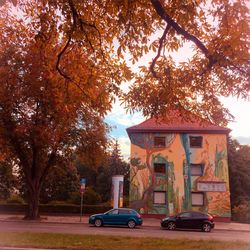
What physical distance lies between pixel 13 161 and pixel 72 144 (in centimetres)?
656

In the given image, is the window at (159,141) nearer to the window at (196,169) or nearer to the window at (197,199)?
the window at (196,169)

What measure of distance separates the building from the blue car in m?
11.3

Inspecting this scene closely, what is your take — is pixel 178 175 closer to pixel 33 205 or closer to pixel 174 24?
pixel 33 205

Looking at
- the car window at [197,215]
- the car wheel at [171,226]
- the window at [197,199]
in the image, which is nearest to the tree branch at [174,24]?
the car wheel at [171,226]

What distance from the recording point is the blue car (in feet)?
80.6

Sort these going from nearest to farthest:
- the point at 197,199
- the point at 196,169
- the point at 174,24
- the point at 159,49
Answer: the point at 174,24 < the point at 159,49 < the point at 197,199 < the point at 196,169

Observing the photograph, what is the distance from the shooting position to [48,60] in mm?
8406

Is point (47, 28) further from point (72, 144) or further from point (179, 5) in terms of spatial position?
point (72, 144)

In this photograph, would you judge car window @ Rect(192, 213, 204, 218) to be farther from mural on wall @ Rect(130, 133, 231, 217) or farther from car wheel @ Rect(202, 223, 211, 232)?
mural on wall @ Rect(130, 133, 231, 217)

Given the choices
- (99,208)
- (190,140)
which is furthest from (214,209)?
(99,208)

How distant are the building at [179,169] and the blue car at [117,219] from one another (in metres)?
11.3

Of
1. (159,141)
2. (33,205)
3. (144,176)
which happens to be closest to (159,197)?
(144,176)

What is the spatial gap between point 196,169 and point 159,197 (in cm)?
467

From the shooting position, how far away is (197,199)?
36.0 meters
